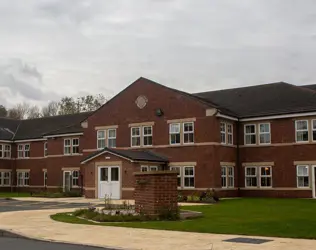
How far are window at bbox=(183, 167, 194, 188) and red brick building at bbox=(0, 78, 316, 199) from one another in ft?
0.23

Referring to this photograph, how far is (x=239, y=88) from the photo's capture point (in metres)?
42.9

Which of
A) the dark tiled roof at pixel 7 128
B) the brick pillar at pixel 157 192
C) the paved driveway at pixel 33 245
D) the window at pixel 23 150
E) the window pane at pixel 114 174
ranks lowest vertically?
the paved driveway at pixel 33 245

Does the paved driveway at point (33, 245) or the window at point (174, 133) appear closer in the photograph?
the paved driveway at point (33, 245)

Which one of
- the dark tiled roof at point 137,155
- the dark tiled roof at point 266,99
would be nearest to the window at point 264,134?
the dark tiled roof at point 266,99

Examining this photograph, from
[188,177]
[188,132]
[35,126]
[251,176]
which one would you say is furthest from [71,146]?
[251,176]

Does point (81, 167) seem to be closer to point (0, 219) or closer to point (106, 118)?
point (106, 118)

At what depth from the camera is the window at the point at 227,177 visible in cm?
3575

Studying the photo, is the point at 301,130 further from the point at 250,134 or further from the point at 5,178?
the point at 5,178

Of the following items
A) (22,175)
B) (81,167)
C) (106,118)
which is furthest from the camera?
(22,175)

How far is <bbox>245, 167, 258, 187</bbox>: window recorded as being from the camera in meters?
36.5

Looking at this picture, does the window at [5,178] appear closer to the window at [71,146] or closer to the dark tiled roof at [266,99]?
the window at [71,146]

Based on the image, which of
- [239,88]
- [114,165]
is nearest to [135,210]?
[114,165]

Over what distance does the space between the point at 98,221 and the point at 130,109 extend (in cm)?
2190

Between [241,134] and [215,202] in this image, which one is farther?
→ [241,134]
